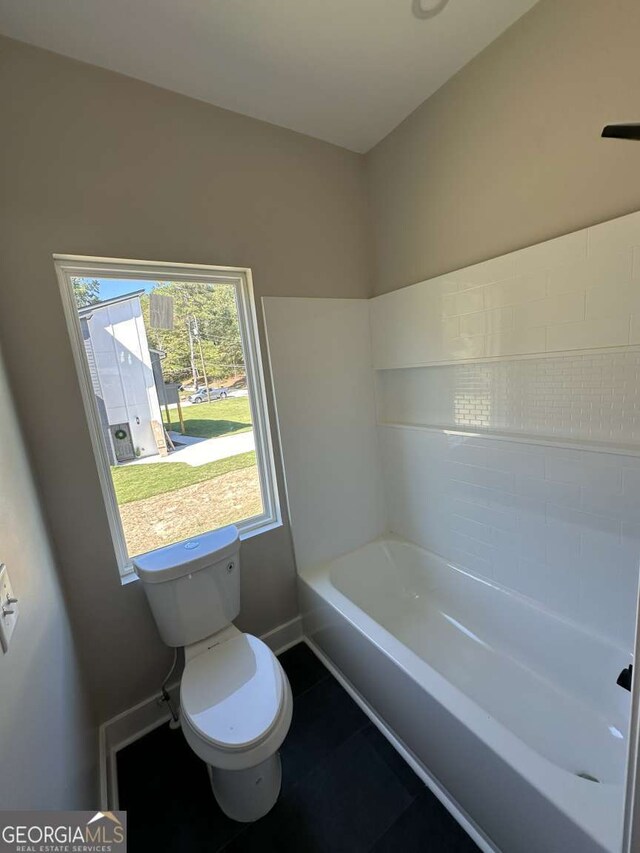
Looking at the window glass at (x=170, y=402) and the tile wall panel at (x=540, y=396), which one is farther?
the window glass at (x=170, y=402)

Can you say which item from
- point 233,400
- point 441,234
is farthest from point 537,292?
point 233,400

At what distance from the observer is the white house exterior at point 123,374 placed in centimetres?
146

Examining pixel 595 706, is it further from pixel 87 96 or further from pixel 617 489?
pixel 87 96

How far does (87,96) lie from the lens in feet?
4.25

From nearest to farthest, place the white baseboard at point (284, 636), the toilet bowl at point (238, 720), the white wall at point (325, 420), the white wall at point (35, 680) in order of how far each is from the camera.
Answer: the white wall at point (35, 680)
the toilet bowl at point (238, 720)
the white wall at point (325, 420)
the white baseboard at point (284, 636)

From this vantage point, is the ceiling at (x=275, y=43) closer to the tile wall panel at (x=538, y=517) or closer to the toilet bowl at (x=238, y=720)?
the tile wall panel at (x=538, y=517)

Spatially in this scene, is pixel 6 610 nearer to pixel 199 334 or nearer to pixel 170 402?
pixel 170 402

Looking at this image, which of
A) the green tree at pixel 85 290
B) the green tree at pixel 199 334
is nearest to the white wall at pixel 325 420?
the green tree at pixel 199 334

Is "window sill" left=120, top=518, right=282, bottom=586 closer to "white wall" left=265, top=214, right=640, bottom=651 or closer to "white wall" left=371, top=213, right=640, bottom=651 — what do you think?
"white wall" left=265, top=214, right=640, bottom=651

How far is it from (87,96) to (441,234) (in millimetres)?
1544

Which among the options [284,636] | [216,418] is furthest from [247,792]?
[216,418]

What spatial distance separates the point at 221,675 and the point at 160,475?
874 millimetres

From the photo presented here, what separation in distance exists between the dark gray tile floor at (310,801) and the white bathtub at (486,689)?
0.34 feet

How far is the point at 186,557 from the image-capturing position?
147 centimetres
